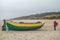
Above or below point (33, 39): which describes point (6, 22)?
above

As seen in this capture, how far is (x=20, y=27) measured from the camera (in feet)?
18.9

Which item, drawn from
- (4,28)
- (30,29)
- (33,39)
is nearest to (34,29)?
(30,29)

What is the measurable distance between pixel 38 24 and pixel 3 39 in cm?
213

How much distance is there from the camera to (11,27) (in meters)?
5.94

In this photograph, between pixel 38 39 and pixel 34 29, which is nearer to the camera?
pixel 38 39

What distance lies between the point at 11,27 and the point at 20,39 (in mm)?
2004

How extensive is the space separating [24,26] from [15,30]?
371mm

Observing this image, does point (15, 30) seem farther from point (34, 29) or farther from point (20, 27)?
point (34, 29)

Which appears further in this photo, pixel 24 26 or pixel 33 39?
pixel 24 26

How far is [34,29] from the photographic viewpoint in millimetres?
5852

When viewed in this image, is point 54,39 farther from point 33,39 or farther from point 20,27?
point 20,27

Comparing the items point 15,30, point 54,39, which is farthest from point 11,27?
point 54,39

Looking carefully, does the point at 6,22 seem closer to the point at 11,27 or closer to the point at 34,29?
the point at 11,27

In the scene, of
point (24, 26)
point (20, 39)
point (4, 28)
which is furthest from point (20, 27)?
point (20, 39)
